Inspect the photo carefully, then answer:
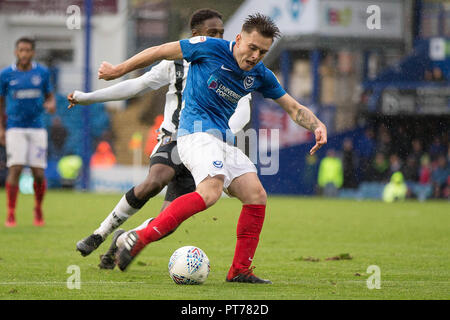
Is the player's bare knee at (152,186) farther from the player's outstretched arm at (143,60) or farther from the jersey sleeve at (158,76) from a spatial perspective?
the player's outstretched arm at (143,60)

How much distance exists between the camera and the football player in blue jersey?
572 centimetres

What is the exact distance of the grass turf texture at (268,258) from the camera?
570 cm

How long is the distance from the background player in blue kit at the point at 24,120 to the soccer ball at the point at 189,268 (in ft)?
19.1

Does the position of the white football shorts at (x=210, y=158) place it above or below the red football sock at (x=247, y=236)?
above

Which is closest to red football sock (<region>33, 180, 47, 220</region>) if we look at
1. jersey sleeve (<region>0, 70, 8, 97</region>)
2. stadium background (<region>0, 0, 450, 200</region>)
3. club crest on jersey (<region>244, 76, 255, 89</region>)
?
jersey sleeve (<region>0, 70, 8, 97</region>)

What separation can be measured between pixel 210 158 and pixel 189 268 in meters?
0.85

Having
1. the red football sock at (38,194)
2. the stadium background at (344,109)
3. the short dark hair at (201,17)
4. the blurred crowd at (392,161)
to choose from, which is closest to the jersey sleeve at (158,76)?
the short dark hair at (201,17)

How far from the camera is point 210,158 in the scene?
5898 mm

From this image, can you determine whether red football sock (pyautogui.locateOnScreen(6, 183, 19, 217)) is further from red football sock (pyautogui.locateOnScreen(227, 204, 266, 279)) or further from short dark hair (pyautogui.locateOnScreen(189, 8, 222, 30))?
red football sock (pyautogui.locateOnScreen(227, 204, 266, 279))

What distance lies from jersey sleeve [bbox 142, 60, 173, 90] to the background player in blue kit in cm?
482

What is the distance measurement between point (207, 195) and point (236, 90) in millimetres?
920

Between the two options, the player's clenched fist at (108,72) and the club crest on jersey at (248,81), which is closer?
the player's clenched fist at (108,72)
